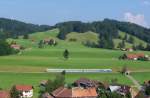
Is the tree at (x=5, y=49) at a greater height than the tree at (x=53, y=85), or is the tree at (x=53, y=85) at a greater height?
the tree at (x=5, y=49)

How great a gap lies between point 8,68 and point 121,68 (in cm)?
2514

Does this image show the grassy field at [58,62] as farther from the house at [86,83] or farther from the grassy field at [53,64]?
the house at [86,83]

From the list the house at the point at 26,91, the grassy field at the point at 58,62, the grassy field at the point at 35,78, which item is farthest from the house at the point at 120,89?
the grassy field at the point at 58,62

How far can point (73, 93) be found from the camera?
222 ft

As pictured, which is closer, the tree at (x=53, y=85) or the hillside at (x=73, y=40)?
the tree at (x=53, y=85)

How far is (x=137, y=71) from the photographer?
4181 inches

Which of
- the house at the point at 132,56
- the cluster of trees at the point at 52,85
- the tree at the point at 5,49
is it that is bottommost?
the cluster of trees at the point at 52,85

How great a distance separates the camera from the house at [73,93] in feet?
220

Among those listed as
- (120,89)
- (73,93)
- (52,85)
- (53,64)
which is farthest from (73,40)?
(73,93)

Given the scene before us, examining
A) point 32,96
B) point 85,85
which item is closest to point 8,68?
point 85,85

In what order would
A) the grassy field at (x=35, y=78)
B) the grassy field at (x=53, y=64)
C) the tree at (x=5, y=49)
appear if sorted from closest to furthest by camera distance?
the grassy field at (x=35, y=78) < the grassy field at (x=53, y=64) < the tree at (x=5, y=49)

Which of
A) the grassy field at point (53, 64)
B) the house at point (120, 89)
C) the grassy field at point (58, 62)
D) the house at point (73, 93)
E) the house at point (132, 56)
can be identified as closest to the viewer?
the house at point (73, 93)

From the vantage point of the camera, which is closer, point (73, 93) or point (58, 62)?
point (73, 93)

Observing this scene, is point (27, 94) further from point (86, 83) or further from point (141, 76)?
point (141, 76)
